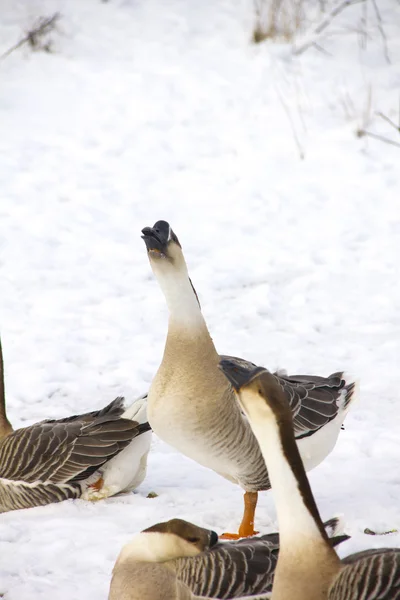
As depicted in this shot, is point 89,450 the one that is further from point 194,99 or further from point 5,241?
point 194,99

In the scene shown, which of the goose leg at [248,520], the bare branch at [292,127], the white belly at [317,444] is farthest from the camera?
the bare branch at [292,127]

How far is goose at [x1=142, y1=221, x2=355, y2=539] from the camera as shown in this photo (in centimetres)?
411

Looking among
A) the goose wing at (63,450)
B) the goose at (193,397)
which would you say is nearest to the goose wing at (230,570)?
the goose at (193,397)

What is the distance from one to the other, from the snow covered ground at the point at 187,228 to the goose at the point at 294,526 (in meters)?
1.31

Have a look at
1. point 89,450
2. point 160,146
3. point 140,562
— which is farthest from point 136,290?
point 140,562

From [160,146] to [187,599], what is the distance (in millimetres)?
7068

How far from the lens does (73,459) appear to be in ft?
15.8

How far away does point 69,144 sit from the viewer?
955 centimetres

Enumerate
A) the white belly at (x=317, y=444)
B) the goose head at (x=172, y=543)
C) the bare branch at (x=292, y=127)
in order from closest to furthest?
the goose head at (x=172, y=543)
the white belly at (x=317, y=444)
the bare branch at (x=292, y=127)

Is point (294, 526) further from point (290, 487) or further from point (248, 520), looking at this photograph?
point (248, 520)

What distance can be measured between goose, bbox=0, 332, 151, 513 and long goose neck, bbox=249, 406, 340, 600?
229cm

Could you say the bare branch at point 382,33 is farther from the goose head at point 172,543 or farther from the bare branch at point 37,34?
the goose head at point 172,543

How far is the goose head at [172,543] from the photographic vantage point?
131 inches

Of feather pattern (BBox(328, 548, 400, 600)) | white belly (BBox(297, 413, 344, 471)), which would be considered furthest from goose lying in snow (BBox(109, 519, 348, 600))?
white belly (BBox(297, 413, 344, 471))
